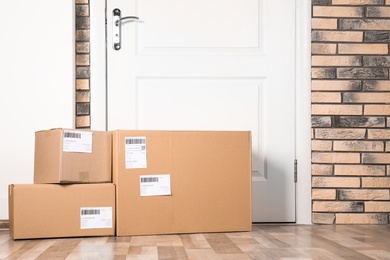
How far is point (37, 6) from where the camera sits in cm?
359

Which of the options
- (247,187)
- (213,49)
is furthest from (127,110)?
(247,187)

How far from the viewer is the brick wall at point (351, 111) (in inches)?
147

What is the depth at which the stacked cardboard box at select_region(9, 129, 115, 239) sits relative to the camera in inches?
120

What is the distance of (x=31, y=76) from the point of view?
3.58 meters

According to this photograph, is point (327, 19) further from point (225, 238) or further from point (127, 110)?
point (225, 238)

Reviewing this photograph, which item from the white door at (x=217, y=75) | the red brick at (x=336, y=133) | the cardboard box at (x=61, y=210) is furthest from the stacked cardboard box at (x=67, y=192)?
the red brick at (x=336, y=133)

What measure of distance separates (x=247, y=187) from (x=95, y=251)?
3.03 feet

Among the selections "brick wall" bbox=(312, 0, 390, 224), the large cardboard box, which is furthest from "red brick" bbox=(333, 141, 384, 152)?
the large cardboard box

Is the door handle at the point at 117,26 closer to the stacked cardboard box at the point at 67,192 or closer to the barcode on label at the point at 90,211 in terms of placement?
the stacked cardboard box at the point at 67,192

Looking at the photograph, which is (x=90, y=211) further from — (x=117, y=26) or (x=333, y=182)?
(x=333, y=182)

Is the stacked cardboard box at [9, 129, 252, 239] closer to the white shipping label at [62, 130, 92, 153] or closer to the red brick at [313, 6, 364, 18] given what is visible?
the white shipping label at [62, 130, 92, 153]

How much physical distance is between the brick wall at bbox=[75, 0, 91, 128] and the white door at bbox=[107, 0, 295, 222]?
0.11 metres

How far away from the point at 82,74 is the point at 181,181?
0.83m

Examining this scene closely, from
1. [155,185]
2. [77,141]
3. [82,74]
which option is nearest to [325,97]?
[155,185]
